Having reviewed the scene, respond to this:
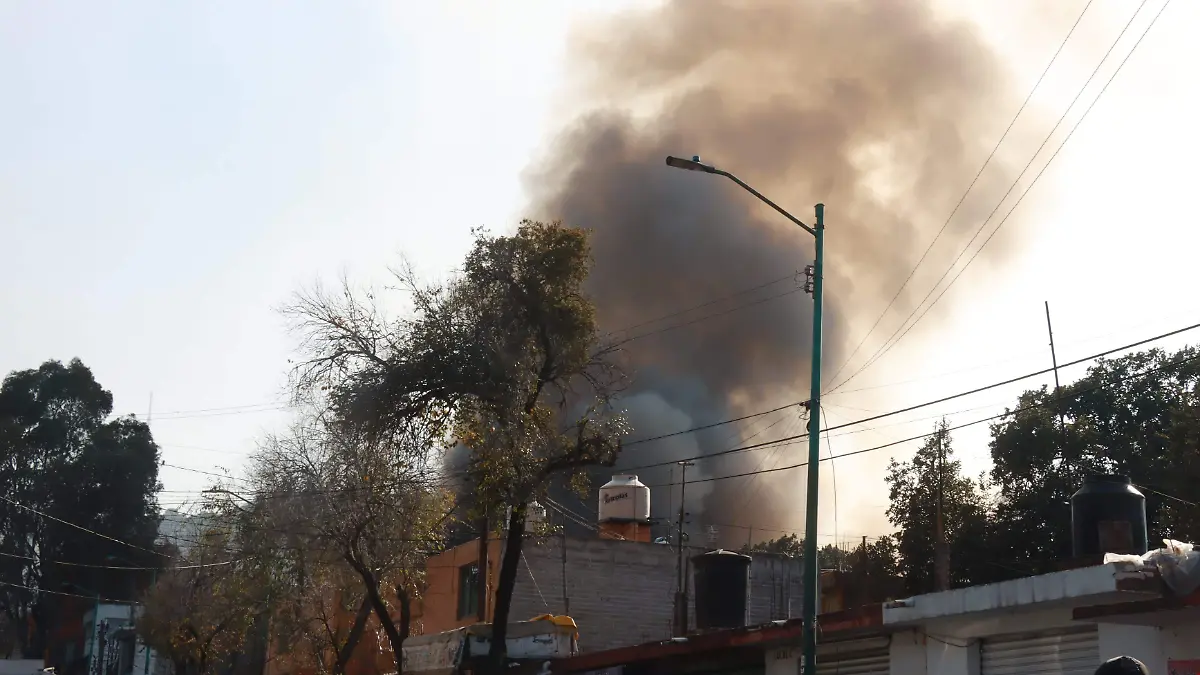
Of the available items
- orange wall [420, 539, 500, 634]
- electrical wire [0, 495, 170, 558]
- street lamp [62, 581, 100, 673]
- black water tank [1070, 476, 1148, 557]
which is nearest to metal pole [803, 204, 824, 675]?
black water tank [1070, 476, 1148, 557]

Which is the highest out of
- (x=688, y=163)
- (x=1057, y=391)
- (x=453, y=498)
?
(x=1057, y=391)

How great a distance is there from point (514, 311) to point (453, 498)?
966 cm

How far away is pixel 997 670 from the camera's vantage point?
1384 centimetres

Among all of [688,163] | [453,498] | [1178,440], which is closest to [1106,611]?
[688,163]

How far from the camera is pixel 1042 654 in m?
13.1

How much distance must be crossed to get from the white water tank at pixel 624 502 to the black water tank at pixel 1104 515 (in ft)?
87.0

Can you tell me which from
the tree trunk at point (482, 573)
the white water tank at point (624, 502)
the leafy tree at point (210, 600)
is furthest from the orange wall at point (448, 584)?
the white water tank at point (624, 502)

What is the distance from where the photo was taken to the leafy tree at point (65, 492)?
64875 mm

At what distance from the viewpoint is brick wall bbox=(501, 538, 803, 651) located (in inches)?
1351

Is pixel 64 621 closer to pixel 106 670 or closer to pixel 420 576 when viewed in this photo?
pixel 106 670

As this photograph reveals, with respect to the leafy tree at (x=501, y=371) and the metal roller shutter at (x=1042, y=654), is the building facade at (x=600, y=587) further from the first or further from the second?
the metal roller shutter at (x=1042, y=654)

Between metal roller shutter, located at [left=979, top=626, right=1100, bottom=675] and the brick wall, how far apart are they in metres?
20.5

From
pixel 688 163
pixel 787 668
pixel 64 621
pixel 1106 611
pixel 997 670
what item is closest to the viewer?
pixel 1106 611

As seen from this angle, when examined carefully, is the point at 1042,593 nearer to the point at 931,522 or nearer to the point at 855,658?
the point at 855,658
